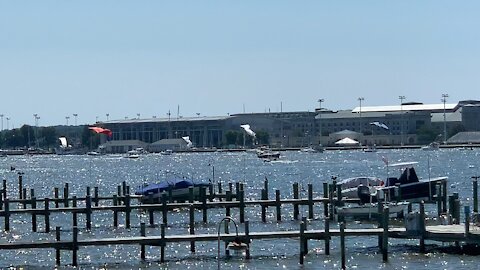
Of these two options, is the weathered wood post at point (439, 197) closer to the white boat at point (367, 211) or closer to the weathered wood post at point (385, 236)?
the white boat at point (367, 211)

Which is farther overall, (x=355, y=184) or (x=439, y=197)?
(x=355, y=184)

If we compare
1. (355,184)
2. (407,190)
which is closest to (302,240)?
(407,190)

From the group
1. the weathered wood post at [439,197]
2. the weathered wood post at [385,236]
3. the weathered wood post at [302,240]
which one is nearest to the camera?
the weathered wood post at [302,240]

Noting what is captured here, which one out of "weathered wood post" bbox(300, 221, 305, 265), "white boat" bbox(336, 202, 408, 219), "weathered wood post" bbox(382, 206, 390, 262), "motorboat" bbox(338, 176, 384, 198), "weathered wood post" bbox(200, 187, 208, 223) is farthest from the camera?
"motorboat" bbox(338, 176, 384, 198)

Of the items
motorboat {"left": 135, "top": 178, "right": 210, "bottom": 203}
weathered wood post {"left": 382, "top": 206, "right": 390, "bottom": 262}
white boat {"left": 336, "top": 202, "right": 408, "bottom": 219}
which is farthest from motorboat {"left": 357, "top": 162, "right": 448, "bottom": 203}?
weathered wood post {"left": 382, "top": 206, "right": 390, "bottom": 262}

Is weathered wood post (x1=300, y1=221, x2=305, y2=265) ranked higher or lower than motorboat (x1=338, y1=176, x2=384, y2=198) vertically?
lower

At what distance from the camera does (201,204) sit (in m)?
73.4

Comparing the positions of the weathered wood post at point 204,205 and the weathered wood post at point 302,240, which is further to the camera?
the weathered wood post at point 204,205

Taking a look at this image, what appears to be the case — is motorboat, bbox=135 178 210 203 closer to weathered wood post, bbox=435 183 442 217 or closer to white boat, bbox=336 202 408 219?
white boat, bbox=336 202 408 219

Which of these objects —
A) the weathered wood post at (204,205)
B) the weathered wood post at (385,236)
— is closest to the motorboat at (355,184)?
the weathered wood post at (204,205)

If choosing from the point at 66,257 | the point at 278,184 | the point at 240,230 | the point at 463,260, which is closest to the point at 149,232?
the point at 240,230

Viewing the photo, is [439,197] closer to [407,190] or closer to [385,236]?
[407,190]

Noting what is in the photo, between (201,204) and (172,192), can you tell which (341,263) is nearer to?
(201,204)

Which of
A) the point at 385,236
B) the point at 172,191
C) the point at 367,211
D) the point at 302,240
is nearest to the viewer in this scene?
the point at 302,240
